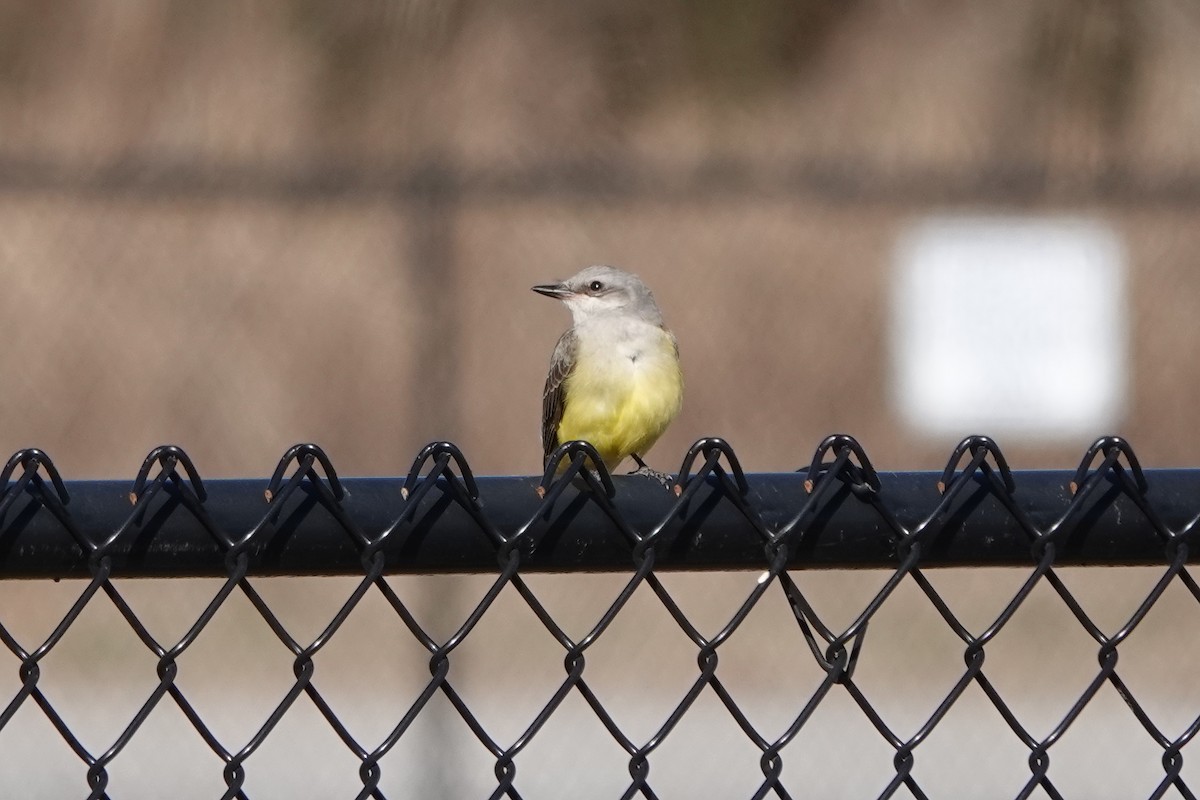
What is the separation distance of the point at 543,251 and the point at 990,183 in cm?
197

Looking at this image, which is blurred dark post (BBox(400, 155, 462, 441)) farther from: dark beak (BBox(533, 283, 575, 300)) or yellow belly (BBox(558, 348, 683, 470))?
yellow belly (BBox(558, 348, 683, 470))

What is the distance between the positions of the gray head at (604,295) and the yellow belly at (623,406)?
0.39 meters

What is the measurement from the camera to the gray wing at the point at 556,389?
168 inches

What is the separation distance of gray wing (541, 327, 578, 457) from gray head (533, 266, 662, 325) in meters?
0.13

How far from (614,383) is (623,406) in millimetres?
77

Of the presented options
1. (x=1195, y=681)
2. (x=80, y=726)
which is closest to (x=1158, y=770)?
(x=1195, y=681)

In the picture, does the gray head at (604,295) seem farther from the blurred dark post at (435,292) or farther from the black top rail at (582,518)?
the black top rail at (582,518)

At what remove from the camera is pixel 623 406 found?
4055mm

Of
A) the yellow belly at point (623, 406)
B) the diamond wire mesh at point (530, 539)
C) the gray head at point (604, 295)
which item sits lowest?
the diamond wire mesh at point (530, 539)

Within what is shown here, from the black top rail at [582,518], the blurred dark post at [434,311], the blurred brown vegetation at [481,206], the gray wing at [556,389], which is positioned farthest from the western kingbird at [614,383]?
the black top rail at [582,518]

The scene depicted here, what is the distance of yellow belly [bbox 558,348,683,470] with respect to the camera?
4.04 metres

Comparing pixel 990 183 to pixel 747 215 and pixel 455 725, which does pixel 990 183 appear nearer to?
pixel 747 215

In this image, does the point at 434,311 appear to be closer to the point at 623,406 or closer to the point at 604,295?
the point at 604,295

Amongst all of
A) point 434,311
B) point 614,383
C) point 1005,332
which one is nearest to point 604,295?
point 614,383
